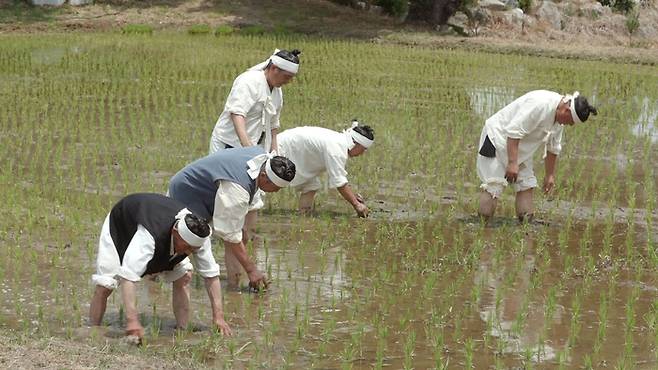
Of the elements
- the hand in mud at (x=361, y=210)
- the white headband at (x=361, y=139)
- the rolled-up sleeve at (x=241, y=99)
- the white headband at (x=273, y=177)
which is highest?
the rolled-up sleeve at (x=241, y=99)

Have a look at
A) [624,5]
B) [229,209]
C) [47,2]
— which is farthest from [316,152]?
[624,5]

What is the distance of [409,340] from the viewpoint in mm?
4852

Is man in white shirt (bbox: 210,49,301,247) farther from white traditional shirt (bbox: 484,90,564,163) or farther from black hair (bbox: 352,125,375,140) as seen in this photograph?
white traditional shirt (bbox: 484,90,564,163)

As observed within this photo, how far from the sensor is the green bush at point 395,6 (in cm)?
2411

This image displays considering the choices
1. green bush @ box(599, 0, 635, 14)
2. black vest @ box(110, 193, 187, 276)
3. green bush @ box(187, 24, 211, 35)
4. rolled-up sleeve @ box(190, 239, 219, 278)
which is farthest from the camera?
green bush @ box(599, 0, 635, 14)

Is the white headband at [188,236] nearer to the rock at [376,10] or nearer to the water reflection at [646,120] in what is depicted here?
the water reflection at [646,120]

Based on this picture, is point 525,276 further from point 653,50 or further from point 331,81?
point 653,50

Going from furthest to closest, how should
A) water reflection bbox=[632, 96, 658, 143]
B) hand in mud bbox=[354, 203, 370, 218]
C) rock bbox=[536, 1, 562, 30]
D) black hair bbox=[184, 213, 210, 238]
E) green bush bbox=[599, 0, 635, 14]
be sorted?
green bush bbox=[599, 0, 635, 14] < rock bbox=[536, 1, 562, 30] < water reflection bbox=[632, 96, 658, 143] < hand in mud bbox=[354, 203, 370, 218] < black hair bbox=[184, 213, 210, 238]

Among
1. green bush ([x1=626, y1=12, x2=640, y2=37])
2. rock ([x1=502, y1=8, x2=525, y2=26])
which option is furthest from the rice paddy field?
green bush ([x1=626, y1=12, x2=640, y2=37])

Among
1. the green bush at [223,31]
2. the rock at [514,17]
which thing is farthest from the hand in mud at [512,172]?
the rock at [514,17]

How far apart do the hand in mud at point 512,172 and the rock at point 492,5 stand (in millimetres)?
19036

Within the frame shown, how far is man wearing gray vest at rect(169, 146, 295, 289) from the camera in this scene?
505 cm

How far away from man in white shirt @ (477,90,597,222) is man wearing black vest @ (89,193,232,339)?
310 centimetres

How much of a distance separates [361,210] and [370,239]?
1.54 feet
